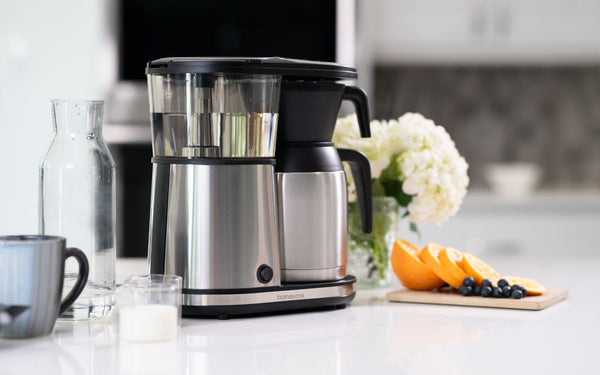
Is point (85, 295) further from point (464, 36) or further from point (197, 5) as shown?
point (464, 36)

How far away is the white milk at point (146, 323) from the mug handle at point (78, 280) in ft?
0.22

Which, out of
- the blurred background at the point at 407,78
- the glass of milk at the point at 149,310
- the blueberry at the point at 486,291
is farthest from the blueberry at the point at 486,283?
the blurred background at the point at 407,78

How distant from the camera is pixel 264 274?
3.66 feet

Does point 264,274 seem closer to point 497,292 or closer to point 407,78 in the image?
point 497,292

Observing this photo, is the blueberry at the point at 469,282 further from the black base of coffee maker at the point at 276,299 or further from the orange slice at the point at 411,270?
the black base of coffee maker at the point at 276,299

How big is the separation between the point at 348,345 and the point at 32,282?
37cm

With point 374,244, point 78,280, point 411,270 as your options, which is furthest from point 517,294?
point 78,280

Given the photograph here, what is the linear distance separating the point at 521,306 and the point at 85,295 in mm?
627

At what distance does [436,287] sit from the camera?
130 cm

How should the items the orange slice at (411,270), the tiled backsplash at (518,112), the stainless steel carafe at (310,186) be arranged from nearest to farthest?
the stainless steel carafe at (310,186)
the orange slice at (411,270)
the tiled backsplash at (518,112)

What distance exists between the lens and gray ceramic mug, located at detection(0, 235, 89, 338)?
3.01 ft

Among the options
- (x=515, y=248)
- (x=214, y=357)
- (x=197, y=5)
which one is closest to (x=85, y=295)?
(x=214, y=357)

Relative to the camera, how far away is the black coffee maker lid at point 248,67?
1.08 meters

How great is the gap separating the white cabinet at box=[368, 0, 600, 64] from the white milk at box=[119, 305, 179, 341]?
2.52 m
